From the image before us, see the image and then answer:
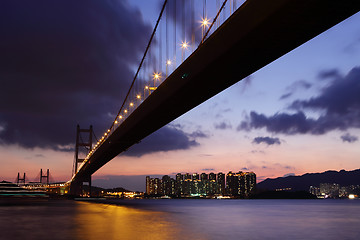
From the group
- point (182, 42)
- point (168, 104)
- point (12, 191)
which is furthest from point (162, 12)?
point (12, 191)

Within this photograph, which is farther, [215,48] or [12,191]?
[12,191]

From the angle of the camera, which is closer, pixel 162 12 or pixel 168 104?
→ pixel 168 104

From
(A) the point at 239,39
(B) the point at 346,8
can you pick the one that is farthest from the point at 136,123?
(B) the point at 346,8

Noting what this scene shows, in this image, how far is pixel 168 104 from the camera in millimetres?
19062

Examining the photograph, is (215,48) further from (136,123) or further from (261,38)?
(136,123)

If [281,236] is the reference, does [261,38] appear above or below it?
above

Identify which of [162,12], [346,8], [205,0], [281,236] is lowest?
[281,236]

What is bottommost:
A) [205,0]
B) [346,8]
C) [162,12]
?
[346,8]

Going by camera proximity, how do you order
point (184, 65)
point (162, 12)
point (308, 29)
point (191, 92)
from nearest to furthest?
point (308, 29) → point (184, 65) → point (191, 92) → point (162, 12)

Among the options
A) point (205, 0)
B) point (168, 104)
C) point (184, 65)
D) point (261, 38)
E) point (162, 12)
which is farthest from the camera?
point (162, 12)

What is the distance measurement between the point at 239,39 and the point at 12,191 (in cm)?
9426

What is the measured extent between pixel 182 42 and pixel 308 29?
10.2m

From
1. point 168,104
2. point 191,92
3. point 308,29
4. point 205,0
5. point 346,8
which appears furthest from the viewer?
point 168,104

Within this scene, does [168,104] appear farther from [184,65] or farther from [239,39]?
[239,39]
